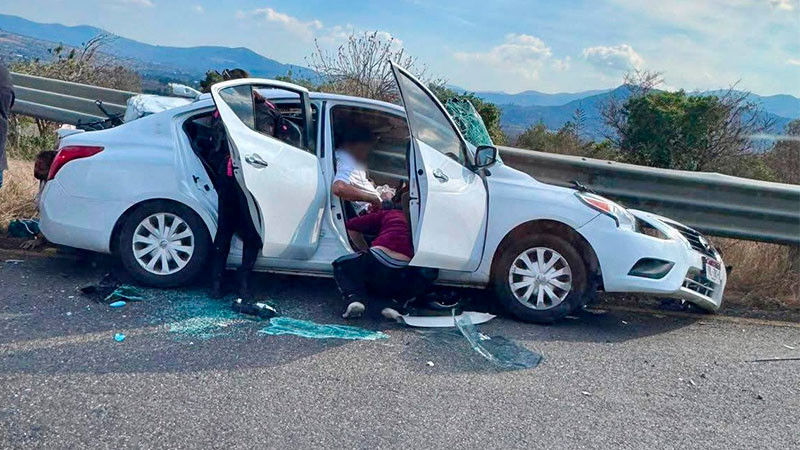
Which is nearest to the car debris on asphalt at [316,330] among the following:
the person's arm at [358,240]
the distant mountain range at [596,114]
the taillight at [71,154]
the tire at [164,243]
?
the person's arm at [358,240]

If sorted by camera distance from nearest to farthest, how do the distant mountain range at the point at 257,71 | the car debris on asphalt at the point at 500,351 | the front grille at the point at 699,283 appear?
1. the car debris on asphalt at the point at 500,351
2. the front grille at the point at 699,283
3. the distant mountain range at the point at 257,71

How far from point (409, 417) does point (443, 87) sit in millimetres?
8056

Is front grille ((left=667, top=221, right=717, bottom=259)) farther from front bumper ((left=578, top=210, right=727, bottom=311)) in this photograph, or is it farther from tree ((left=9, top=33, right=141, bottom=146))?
tree ((left=9, top=33, right=141, bottom=146))

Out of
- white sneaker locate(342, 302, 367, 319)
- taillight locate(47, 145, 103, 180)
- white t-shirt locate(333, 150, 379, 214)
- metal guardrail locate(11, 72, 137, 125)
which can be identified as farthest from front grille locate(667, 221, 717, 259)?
metal guardrail locate(11, 72, 137, 125)

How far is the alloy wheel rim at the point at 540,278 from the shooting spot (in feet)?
17.7

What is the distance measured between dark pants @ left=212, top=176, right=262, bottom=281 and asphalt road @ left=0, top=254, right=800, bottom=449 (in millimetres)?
381

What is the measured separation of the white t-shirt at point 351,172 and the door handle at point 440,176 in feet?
2.62

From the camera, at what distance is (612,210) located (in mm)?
5488

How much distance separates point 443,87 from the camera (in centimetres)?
1121

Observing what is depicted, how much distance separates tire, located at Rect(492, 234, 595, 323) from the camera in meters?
5.38

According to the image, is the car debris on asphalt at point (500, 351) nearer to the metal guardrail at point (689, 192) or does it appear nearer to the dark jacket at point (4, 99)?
the metal guardrail at point (689, 192)

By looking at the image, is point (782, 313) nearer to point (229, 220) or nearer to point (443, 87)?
point (229, 220)

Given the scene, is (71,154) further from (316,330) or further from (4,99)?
(316,330)

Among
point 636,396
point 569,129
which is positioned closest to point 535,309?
point 636,396
